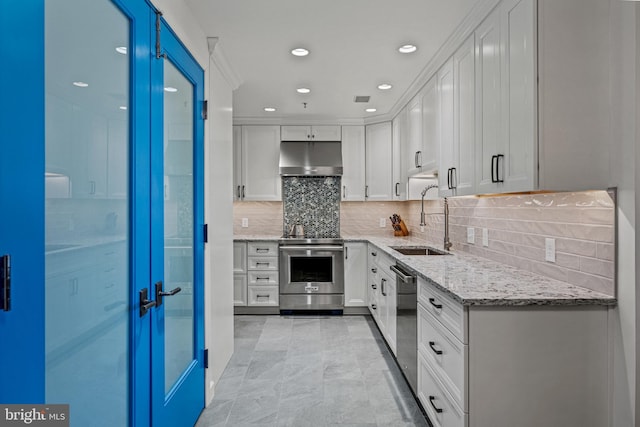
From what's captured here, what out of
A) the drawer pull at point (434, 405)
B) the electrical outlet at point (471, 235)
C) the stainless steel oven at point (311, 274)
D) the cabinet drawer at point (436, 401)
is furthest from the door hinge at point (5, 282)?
the stainless steel oven at point (311, 274)

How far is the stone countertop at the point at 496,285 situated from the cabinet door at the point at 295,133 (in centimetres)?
269

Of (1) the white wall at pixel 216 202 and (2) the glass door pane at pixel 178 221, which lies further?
(1) the white wall at pixel 216 202

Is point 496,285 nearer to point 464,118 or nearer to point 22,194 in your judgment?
point 464,118

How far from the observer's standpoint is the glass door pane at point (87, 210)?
1.06 meters

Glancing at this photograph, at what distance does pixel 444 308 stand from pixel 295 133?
3.52 m

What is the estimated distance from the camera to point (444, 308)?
1910 mm

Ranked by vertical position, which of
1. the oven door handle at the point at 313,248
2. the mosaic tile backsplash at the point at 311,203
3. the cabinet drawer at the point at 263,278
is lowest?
the cabinet drawer at the point at 263,278

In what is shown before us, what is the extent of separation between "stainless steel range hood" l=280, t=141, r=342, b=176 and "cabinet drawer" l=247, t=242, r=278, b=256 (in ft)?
2.91

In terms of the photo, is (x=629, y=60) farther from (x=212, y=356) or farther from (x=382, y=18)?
(x=212, y=356)

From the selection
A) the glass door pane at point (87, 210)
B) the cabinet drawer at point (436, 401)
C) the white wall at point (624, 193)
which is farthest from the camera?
the cabinet drawer at point (436, 401)

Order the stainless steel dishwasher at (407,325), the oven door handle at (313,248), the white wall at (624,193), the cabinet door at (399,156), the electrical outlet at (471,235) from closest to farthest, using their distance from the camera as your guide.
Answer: the white wall at (624,193)
the stainless steel dishwasher at (407,325)
the electrical outlet at (471,235)
the cabinet door at (399,156)
the oven door handle at (313,248)

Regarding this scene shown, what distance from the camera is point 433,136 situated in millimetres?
3158

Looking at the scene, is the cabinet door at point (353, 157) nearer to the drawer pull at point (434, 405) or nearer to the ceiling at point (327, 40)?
the ceiling at point (327, 40)

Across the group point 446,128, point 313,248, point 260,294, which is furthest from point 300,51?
point 260,294
